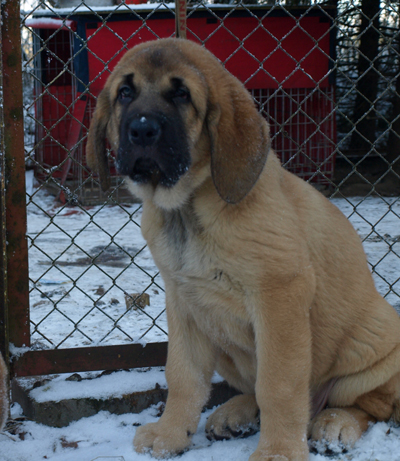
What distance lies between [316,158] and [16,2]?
6.20 metres

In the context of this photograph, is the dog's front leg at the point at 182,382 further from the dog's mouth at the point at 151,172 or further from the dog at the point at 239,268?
the dog's mouth at the point at 151,172

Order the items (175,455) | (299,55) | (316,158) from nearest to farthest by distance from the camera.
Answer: (175,455) → (299,55) → (316,158)

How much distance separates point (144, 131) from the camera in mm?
1826

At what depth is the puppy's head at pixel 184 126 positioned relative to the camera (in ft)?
6.14

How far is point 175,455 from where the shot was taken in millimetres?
2127

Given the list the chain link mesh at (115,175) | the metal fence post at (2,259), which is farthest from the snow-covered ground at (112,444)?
the chain link mesh at (115,175)

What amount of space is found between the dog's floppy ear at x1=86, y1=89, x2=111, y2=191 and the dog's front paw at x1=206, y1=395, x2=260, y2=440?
1150 mm

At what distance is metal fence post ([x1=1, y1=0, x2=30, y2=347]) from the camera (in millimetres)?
2268

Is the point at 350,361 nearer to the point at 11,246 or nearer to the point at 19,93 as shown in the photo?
the point at 11,246

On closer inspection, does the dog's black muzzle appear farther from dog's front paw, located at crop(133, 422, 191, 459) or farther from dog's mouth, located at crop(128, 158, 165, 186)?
dog's front paw, located at crop(133, 422, 191, 459)

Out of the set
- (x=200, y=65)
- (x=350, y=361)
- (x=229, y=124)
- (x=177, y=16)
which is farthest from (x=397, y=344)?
(x=177, y=16)

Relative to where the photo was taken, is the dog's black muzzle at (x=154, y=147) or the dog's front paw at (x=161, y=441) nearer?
the dog's black muzzle at (x=154, y=147)

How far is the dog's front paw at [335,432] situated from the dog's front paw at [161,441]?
0.52 m

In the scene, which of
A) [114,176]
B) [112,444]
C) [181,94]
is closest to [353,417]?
[112,444]
